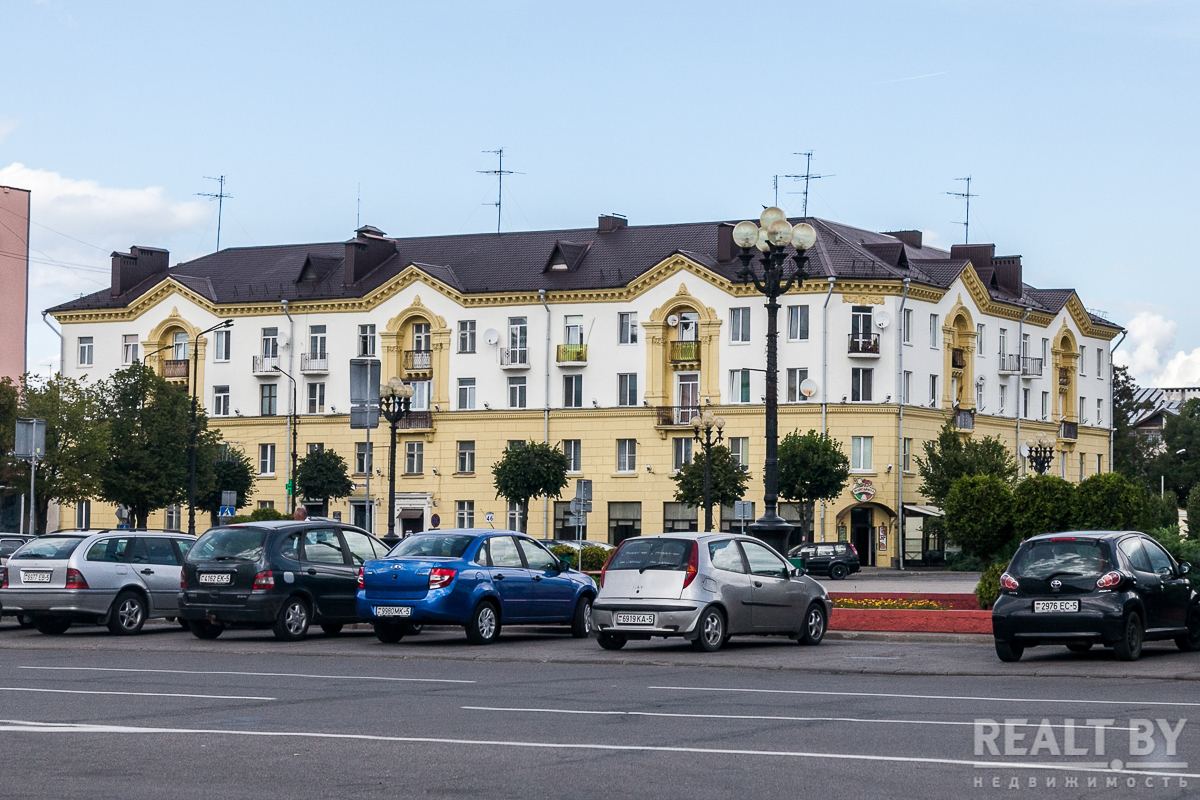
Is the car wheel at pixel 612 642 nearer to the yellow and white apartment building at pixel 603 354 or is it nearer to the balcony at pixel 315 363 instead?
the yellow and white apartment building at pixel 603 354

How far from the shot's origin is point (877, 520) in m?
73.2

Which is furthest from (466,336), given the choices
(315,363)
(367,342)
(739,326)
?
(739,326)

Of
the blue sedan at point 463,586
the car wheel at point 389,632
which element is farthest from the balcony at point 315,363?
the car wheel at point 389,632

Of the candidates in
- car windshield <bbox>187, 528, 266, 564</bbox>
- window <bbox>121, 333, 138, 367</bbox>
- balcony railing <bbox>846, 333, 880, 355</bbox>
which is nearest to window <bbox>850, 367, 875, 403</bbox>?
balcony railing <bbox>846, 333, 880, 355</bbox>

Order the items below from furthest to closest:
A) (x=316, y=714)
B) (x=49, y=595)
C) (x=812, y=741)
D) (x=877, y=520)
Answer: (x=877, y=520) → (x=49, y=595) → (x=316, y=714) → (x=812, y=741)

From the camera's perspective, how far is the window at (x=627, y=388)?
76562 mm

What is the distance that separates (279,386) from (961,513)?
60310 mm

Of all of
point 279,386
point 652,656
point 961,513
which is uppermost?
point 279,386

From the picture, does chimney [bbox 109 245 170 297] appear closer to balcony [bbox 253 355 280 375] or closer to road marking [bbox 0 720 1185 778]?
balcony [bbox 253 355 280 375]

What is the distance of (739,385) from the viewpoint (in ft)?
245

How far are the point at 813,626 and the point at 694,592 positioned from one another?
230 centimetres

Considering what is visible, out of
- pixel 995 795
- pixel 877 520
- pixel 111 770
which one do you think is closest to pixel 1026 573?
pixel 995 795

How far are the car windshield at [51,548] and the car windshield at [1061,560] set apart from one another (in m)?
13.1

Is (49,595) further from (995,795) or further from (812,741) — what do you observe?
(995,795)
